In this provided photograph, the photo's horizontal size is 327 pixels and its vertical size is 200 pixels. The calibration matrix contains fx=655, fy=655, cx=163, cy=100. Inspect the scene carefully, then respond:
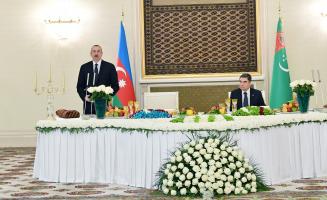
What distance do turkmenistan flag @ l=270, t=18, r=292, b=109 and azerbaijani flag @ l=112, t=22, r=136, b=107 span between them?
273 cm

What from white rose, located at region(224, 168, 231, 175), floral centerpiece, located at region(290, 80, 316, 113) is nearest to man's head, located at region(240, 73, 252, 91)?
floral centerpiece, located at region(290, 80, 316, 113)

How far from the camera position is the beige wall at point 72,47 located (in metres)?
13.2

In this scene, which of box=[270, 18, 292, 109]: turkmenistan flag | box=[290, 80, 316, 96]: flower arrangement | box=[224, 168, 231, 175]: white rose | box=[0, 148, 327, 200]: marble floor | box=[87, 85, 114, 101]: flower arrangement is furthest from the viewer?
box=[270, 18, 292, 109]: turkmenistan flag

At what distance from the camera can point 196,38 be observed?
44.0 ft

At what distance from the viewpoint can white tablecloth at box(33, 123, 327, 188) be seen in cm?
759

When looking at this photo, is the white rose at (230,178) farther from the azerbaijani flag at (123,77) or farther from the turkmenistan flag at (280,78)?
the azerbaijani flag at (123,77)

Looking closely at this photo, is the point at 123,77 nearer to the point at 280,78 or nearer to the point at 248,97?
the point at 280,78

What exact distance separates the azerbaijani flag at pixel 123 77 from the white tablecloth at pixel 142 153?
409 cm

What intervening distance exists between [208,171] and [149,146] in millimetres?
858

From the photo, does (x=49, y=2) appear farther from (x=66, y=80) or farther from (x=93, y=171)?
(x=93, y=171)

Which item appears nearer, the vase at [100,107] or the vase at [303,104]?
the vase at [100,107]

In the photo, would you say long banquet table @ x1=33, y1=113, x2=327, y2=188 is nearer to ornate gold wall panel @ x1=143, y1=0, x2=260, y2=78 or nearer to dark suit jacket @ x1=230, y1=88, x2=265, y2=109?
dark suit jacket @ x1=230, y1=88, x2=265, y2=109

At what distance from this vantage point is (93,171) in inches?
324

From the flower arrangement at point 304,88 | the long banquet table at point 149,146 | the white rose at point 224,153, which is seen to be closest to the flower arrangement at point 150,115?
the long banquet table at point 149,146
